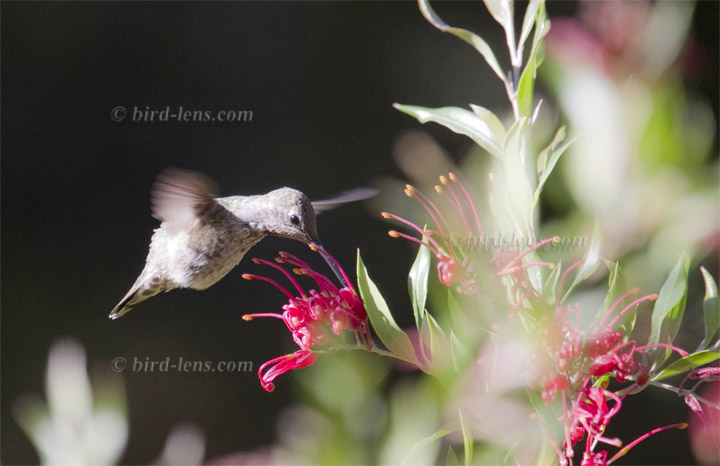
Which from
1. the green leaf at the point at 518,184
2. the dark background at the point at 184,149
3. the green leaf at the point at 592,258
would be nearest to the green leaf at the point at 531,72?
the green leaf at the point at 518,184

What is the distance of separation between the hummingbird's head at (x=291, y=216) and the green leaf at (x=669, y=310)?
1.57 ft

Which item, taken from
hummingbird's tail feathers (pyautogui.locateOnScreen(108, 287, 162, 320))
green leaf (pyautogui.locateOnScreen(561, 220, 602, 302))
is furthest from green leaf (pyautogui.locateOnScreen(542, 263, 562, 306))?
hummingbird's tail feathers (pyautogui.locateOnScreen(108, 287, 162, 320))

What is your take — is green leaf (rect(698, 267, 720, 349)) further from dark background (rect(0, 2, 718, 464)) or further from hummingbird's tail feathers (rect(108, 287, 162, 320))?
dark background (rect(0, 2, 718, 464))

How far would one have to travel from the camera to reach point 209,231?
1.08m

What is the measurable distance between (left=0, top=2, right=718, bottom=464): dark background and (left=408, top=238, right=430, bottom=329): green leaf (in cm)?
110

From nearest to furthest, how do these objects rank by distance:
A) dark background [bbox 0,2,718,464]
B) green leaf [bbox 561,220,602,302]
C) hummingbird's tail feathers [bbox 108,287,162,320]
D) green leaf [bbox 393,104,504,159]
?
green leaf [bbox 561,220,602,302]
green leaf [bbox 393,104,504,159]
hummingbird's tail feathers [bbox 108,287,162,320]
dark background [bbox 0,2,718,464]

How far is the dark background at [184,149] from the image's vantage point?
179cm

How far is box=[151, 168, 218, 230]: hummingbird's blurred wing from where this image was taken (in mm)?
902

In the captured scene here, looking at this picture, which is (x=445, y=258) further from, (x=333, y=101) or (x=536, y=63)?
(x=333, y=101)

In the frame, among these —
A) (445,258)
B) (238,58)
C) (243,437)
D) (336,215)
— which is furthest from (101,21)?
(445,258)

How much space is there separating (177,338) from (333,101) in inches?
29.6

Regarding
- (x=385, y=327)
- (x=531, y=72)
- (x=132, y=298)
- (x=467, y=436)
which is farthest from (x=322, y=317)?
(x=132, y=298)

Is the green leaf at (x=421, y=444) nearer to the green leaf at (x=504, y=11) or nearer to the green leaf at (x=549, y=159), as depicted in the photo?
the green leaf at (x=549, y=159)

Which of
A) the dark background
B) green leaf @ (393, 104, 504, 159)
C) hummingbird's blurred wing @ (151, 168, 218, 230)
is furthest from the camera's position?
the dark background
